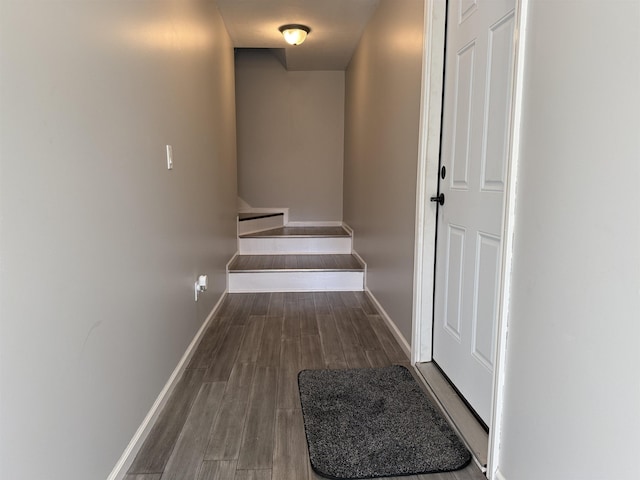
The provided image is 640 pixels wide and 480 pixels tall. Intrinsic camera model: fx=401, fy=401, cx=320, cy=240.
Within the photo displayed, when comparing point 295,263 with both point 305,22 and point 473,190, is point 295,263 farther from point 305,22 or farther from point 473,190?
point 473,190

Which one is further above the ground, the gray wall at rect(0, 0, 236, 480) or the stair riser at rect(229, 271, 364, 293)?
the gray wall at rect(0, 0, 236, 480)

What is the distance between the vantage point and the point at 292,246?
4.27m

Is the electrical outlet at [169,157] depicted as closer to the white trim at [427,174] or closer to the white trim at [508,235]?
the white trim at [427,174]

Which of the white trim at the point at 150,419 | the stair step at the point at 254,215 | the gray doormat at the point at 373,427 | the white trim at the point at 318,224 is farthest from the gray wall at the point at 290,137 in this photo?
the gray doormat at the point at 373,427

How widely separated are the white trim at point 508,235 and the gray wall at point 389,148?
955mm

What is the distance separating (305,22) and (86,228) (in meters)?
2.90

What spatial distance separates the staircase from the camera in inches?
142

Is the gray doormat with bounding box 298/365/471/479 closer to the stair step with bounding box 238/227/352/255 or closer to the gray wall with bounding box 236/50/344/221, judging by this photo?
the stair step with bounding box 238/227/352/255

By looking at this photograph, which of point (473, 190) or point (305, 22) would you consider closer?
point (473, 190)

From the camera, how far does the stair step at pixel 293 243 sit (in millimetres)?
4219

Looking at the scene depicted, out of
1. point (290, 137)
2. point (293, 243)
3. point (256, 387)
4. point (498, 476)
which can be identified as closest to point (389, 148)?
point (256, 387)

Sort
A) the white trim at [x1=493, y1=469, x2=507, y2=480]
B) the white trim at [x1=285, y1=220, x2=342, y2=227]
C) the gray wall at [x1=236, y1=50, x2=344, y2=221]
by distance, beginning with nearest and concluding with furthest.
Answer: the white trim at [x1=493, y1=469, x2=507, y2=480]
the gray wall at [x1=236, y1=50, x2=344, y2=221]
the white trim at [x1=285, y1=220, x2=342, y2=227]

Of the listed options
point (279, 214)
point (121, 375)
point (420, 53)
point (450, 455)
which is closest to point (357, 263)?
point (279, 214)

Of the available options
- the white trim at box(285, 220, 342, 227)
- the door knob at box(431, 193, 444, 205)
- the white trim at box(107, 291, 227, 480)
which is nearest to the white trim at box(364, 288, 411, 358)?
the door knob at box(431, 193, 444, 205)
